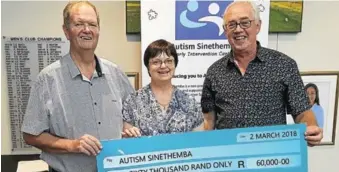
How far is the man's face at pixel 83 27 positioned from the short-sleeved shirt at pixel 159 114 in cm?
32

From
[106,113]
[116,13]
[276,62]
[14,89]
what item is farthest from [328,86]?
[14,89]

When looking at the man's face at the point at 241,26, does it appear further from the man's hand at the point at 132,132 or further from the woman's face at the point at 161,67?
the man's hand at the point at 132,132

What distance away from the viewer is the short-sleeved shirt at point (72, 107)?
1615 millimetres

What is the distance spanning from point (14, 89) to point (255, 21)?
6.04 ft

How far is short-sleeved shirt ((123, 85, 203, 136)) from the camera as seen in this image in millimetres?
1627

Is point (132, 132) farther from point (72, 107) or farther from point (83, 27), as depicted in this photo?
point (83, 27)

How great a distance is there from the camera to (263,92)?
1700mm

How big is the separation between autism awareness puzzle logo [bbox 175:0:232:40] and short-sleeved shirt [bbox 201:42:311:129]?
80 centimetres

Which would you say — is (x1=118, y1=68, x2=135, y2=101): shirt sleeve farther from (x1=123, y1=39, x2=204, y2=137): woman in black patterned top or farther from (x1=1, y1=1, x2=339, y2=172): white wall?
(x1=1, y1=1, x2=339, y2=172): white wall

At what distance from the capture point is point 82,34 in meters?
1.58

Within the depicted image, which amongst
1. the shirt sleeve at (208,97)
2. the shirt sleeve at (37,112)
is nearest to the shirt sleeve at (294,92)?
the shirt sleeve at (208,97)

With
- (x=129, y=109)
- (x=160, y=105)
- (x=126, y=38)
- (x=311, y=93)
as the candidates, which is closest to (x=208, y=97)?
(x=160, y=105)

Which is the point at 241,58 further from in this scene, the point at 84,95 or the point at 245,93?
the point at 84,95

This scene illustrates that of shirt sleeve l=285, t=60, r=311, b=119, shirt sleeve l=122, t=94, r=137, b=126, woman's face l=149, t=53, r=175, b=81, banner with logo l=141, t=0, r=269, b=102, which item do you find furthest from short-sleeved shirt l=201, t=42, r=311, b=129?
banner with logo l=141, t=0, r=269, b=102
